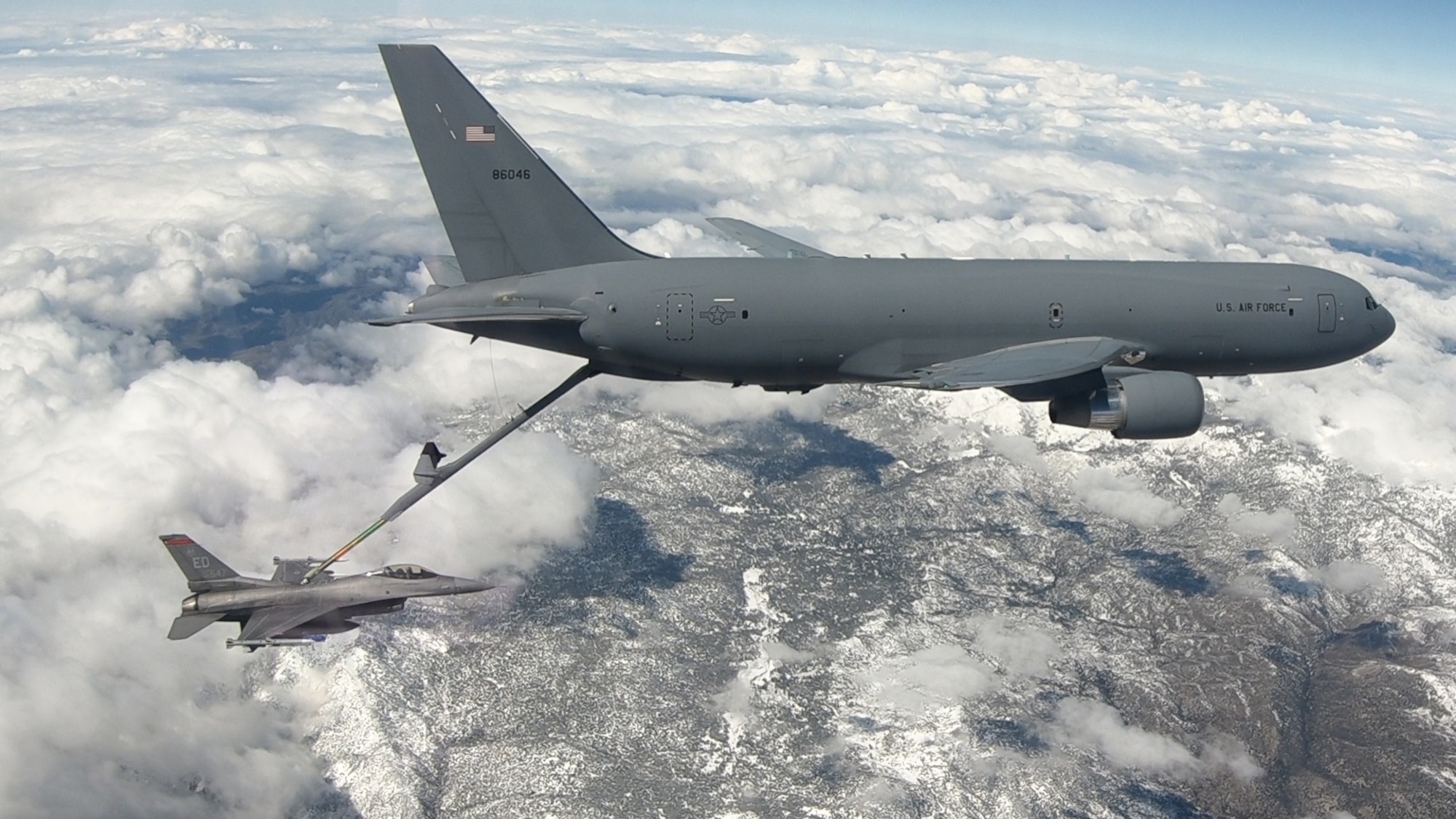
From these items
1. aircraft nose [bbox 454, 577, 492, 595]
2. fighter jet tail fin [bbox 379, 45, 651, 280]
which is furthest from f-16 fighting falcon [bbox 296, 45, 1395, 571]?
aircraft nose [bbox 454, 577, 492, 595]

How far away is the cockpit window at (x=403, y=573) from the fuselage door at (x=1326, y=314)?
37679 millimetres

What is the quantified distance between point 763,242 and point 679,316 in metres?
11.6

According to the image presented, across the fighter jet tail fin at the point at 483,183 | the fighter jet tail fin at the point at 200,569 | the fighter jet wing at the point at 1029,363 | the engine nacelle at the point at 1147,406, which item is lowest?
the fighter jet tail fin at the point at 200,569

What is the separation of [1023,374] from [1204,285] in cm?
1033

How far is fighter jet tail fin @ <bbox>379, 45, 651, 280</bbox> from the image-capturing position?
28.2 meters

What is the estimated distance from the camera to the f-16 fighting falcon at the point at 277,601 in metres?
27.5

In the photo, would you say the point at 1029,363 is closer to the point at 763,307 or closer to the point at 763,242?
the point at 763,307

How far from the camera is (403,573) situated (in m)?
39.2

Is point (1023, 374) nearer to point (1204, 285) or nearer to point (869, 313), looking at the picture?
point (869, 313)

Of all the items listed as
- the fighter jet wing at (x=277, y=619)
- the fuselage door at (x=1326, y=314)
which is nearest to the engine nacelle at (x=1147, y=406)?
the fuselage door at (x=1326, y=314)

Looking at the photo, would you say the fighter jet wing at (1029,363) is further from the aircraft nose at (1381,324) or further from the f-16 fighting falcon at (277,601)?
the f-16 fighting falcon at (277,601)

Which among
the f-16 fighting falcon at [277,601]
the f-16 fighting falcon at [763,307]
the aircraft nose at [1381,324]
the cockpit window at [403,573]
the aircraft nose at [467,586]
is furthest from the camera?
the cockpit window at [403,573]

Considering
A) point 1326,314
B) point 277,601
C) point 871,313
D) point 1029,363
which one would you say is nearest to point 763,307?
point 871,313

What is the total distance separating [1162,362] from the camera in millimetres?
32656
